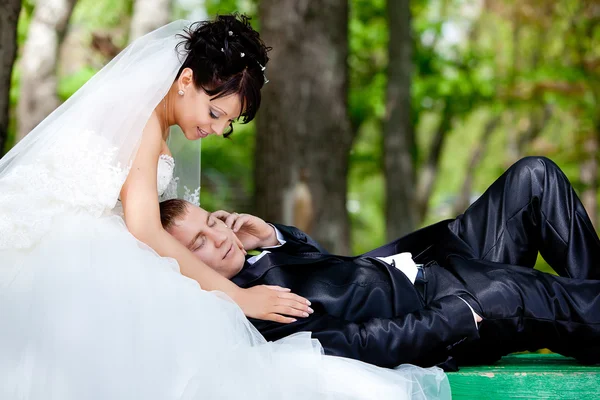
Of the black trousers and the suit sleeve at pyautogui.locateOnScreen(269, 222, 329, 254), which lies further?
the suit sleeve at pyautogui.locateOnScreen(269, 222, 329, 254)

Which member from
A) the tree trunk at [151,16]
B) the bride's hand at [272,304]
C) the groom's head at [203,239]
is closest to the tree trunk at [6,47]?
the groom's head at [203,239]

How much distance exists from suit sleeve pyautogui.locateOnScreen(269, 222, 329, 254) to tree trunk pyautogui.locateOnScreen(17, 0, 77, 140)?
606cm

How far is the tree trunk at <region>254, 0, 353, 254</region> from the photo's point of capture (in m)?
6.73

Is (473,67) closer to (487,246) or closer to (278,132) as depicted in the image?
(278,132)

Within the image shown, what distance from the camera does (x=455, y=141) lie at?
26984mm

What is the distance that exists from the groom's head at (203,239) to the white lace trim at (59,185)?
331 mm

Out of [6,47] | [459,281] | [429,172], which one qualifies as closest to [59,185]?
[6,47]

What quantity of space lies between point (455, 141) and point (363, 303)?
24357 mm

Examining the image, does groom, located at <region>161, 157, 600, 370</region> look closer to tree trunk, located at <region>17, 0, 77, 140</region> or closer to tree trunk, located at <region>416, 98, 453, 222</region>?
tree trunk, located at <region>17, 0, 77, 140</region>

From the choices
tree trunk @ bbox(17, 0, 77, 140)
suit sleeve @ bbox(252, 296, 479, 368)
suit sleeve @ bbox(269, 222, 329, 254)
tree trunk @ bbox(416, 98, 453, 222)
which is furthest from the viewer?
tree trunk @ bbox(416, 98, 453, 222)

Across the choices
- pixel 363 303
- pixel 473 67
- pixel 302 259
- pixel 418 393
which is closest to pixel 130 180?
pixel 302 259

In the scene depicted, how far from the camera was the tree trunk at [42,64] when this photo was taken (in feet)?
30.2

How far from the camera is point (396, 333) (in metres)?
3.00

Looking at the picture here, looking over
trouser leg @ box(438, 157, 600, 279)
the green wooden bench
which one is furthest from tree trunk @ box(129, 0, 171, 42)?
the green wooden bench
